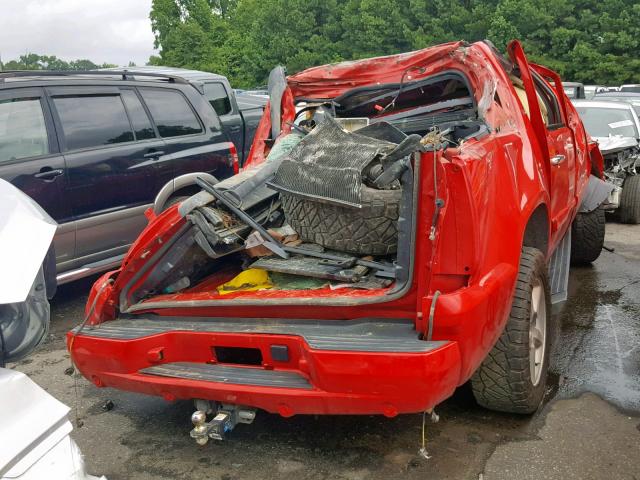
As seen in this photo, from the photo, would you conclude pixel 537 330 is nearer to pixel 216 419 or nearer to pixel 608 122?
pixel 216 419

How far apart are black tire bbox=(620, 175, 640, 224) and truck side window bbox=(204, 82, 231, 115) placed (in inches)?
229

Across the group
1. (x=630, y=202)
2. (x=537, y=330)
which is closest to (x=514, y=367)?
(x=537, y=330)

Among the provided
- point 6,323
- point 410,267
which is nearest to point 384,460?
point 410,267

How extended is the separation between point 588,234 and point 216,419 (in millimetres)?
4414

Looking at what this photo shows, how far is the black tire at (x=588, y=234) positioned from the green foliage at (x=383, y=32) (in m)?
27.6

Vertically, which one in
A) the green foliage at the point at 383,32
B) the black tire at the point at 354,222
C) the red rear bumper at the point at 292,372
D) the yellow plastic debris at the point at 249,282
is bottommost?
the red rear bumper at the point at 292,372

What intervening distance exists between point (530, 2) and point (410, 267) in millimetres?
32923

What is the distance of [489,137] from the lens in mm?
3242

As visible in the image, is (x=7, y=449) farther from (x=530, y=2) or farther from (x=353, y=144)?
(x=530, y=2)

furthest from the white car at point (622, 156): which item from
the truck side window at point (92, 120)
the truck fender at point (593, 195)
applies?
the truck side window at point (92, 120)

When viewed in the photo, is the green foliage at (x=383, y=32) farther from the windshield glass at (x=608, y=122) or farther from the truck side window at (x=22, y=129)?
the truck side window at (x=22, y=129)

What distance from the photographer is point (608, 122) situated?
9742mm

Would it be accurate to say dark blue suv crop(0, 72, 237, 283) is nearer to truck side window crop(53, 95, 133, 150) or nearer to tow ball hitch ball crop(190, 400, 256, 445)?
truck side window crop(53, 95, 133, 150)

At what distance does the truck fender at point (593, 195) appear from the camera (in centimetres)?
588
